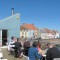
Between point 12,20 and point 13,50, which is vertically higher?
point 12,20

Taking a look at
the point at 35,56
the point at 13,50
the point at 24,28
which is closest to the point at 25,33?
the point at 24,28

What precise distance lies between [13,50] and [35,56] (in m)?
7.54

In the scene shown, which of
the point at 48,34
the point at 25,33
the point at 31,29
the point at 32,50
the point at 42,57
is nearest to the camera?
the point at 32,50

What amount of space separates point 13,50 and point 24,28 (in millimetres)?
81029

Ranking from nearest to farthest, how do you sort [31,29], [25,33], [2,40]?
1. [2,40]
2. [25,33]
3. [31,29]

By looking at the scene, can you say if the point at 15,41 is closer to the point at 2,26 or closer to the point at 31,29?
the point at 2,26

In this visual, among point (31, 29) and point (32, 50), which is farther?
point (31, 29)

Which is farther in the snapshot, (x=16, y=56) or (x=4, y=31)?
(x=4, y=31)

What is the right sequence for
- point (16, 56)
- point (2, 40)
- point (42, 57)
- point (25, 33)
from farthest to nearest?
point (25, 33), point (2, 40), point (16, 56), point (42, 57)

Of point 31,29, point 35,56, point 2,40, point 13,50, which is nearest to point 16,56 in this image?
point 13,50

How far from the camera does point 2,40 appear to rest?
103 feet

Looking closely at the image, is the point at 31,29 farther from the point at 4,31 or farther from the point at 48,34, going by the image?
the point at 4,31

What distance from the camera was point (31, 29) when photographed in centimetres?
10350

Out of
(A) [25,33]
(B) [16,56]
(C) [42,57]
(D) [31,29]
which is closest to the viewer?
(C) [42,57]
